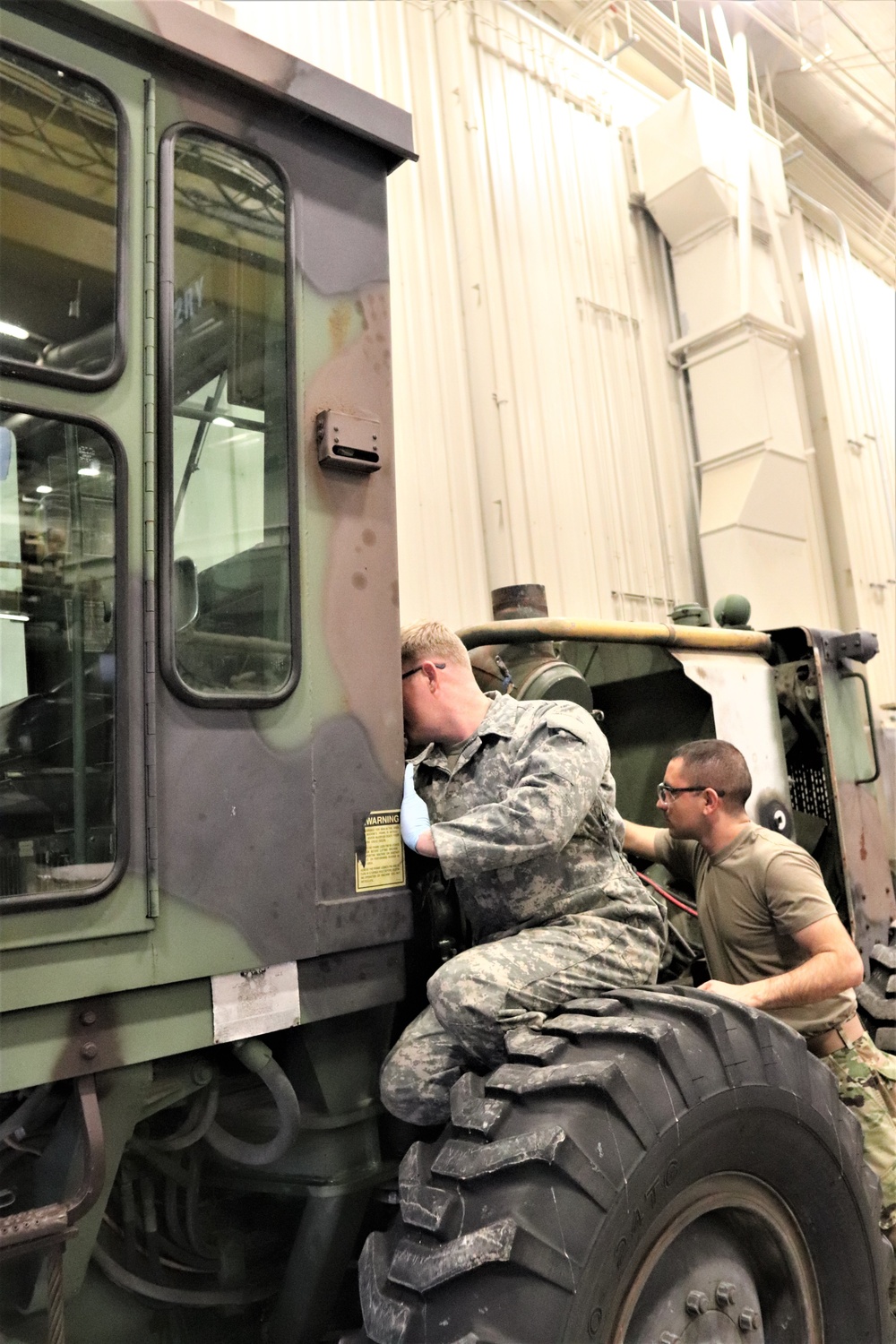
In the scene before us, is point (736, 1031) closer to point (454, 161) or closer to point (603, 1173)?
point (603, 1173)

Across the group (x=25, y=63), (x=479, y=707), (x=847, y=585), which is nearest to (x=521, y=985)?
(x=479, y=707)

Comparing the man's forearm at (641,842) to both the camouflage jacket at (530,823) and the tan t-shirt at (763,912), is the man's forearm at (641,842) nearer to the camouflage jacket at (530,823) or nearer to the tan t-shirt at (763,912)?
the tan t-shirt at (763,912)

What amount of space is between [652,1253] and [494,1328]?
0.38 meters

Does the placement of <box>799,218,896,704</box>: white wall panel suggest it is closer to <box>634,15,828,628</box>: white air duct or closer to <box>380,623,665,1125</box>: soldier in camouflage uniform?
<box>634,15,828,628</box>: white air duct

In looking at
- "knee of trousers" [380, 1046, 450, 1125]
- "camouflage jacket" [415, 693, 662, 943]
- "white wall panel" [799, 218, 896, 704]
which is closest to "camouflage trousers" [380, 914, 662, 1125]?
"knee of trousers" [380, 1046, 450, 1125]

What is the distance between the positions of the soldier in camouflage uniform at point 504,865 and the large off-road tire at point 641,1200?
4.2 inches

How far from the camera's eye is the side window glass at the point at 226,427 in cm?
165

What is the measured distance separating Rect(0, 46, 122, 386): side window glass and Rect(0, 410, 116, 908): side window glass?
0.44ft

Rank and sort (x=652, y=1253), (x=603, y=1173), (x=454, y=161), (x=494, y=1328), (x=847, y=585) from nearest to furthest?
(x=494, y=1328) < (x=603, y=1173) < (x=652, y=1253) < (x=454, y=161) < (x=847, y=585)

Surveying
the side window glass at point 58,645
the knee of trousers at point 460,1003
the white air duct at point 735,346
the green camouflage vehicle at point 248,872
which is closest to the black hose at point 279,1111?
the green camouflage vehicle at point 248,872

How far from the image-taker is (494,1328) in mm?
1381

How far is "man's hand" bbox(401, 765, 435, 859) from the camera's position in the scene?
1862 millimetres

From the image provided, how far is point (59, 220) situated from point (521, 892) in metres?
1.42

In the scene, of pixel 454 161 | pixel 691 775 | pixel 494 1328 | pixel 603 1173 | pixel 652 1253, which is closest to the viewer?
pixel 494 1328
